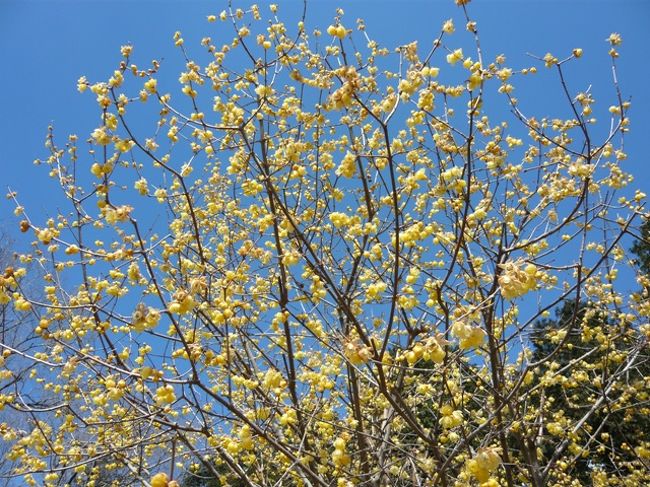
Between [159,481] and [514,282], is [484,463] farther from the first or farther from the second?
[159,481]

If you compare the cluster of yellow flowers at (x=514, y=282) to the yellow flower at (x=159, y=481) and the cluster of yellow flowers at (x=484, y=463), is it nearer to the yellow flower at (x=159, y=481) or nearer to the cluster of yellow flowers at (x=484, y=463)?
the cluster of yellow flowers at (x=484, y=463)

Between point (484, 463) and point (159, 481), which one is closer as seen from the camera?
point (159, 481)

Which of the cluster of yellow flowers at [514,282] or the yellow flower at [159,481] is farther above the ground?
the yellow flower at [159,481]

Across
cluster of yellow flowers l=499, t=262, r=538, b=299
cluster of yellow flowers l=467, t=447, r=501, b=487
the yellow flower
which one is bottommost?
cluster of yellow flowers l=467, t=447, r=501, b=487

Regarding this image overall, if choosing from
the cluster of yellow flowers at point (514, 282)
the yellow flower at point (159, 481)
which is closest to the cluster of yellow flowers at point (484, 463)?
the cluster of yellow flowers at point (514, 282)

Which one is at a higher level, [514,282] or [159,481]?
[159,481]

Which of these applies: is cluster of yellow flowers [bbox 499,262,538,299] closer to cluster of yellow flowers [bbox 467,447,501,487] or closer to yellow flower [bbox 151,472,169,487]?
cluster of yellow flowers [bbox 467,447,501,487]

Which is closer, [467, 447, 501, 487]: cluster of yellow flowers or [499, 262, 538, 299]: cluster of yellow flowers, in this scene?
[499, 262, 538, 299]: cluster of yellow flowers

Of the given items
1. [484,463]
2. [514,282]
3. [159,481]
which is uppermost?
[159,481]

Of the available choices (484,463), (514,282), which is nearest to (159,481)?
(484,463)

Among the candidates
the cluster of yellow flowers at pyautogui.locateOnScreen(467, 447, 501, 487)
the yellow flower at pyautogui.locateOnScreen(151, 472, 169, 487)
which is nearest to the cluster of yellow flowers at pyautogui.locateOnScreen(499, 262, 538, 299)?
the cluster of yellow flowers at pyautogui.locateOnScreen(467, 447, 501, 487)

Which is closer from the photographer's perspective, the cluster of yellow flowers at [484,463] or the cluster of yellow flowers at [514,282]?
the cluster of yellow flowers at [514,282]

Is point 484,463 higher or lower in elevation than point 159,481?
lower

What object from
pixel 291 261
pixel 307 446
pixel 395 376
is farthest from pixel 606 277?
pixel 291 261
